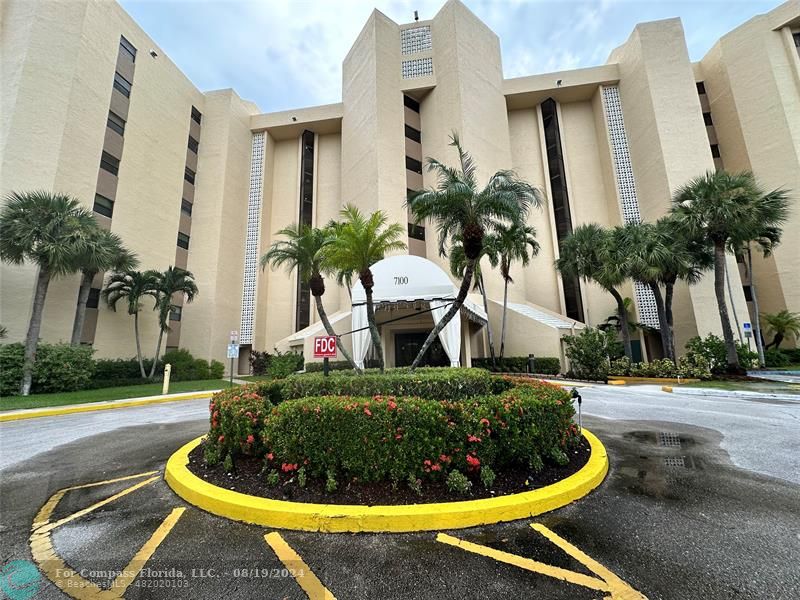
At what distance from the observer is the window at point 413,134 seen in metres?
29.9

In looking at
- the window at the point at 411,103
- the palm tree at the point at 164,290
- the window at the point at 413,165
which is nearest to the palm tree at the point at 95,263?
the palm tree at the point at 164,290

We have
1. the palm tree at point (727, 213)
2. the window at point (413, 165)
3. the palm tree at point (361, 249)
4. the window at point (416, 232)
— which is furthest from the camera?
the window at point (413, 165)

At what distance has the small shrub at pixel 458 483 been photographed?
3.58 meters

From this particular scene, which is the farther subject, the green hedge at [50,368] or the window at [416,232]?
the window at [416,232]

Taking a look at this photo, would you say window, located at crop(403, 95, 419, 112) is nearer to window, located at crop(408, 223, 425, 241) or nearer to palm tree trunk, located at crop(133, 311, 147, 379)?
window, located at crop(408, 223, 425, 241)

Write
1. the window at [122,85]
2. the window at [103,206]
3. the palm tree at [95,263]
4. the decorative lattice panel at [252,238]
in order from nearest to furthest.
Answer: the palm tree at [95,263]
the window at [103,206]
the window at [122,85]
the decorative lattice panel at [252,238]

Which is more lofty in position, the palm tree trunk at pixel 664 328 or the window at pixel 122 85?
the window at pixel 122 85

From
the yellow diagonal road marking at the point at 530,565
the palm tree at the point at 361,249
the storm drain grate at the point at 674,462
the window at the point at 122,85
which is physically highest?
the window at the point at 122,85

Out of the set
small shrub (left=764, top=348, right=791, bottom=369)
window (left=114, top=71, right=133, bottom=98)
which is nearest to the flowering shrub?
small shrub (left=764, top=348, right=791, bottom=369)

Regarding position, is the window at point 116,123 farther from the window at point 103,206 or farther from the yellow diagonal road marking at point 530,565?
the yellow diagonal road marking at point 530,565

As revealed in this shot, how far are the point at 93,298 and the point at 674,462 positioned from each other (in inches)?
1090

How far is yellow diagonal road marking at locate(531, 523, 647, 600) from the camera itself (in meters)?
2.21

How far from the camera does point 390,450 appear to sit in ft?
12.4

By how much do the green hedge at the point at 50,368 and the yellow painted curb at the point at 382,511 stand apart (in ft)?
59.5
